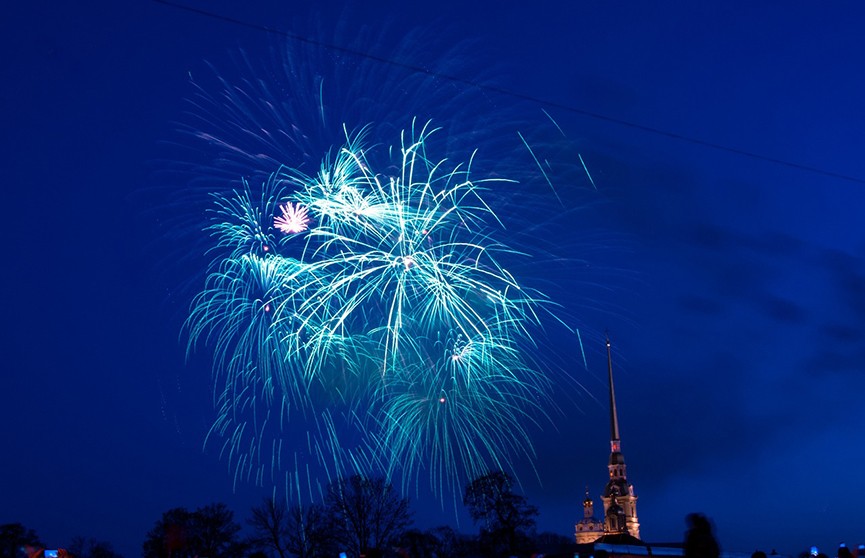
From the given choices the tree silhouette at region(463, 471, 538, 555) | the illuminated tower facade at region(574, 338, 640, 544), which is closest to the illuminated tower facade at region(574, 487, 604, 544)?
the illuminated tower facade at region(574, 338, 640, 544)

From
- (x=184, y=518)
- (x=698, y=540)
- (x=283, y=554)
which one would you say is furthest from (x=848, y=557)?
(x=184, y=518)

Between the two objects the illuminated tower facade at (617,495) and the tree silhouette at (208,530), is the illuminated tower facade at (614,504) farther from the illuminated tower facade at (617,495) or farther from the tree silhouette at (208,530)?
the tree silhouette at (208,530)

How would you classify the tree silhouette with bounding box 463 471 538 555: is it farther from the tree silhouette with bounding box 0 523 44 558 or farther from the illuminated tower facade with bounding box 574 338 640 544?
the illuminated tower facade with bounding box 574 338 640 544

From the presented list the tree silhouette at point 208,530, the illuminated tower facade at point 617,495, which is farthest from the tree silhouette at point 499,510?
the illuminated tower facade at point 617,495

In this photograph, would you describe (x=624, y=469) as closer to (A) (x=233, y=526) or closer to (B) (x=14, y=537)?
(A) (x=233, y=526)

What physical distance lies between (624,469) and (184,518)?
91105 millimetres

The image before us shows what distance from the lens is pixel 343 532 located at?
6794 cm

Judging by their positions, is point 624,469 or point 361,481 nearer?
point 361,481

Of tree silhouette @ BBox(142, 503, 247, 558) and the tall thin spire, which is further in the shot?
the tall thin spire

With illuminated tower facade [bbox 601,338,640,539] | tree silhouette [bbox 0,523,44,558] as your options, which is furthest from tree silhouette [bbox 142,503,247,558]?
illuminated tower facade [bbox 601,338,640,539]

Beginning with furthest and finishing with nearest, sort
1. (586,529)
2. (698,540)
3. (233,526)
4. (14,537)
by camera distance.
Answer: (586,529) < (233,526) < (14,537) < (698,540)

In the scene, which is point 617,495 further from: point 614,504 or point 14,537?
point 14,537

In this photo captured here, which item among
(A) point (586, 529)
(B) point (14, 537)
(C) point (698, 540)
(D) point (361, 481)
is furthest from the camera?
(A) point (586, 529)

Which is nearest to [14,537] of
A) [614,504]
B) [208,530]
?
[208,530]
